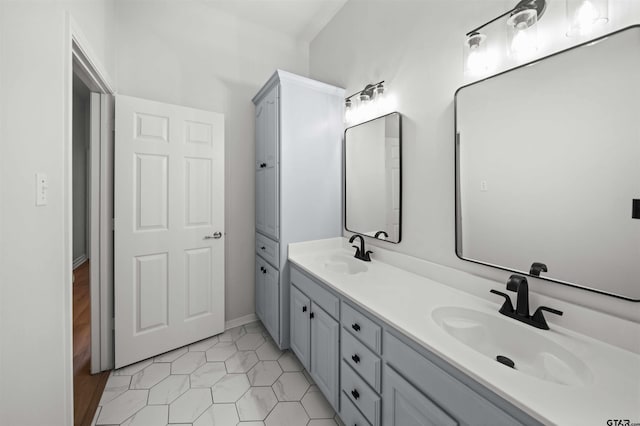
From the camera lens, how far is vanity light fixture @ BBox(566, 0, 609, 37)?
0.91m

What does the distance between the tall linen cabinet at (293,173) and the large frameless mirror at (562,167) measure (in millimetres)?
1089

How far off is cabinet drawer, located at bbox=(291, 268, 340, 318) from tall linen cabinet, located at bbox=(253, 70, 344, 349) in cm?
18

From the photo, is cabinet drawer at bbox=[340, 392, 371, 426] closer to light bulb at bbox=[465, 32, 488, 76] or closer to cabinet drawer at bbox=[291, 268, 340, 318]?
cabinet drawer at bbox=[291, 268, 340, 318]

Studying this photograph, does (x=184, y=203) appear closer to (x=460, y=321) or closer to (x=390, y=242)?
(x=390, y=242)

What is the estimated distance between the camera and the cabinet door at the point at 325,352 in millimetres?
1435

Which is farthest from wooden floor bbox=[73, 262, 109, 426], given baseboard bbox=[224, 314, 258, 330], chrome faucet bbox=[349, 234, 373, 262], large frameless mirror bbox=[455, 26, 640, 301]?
large frameless mirror bbox=[455, 26, 640, 301]

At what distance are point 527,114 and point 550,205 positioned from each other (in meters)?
0.39

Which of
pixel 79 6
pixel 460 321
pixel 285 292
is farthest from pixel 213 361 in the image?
pixel 79 6

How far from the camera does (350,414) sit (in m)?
1.32

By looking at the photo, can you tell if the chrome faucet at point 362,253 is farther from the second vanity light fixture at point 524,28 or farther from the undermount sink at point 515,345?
the second vanity light fixture at point 524,28

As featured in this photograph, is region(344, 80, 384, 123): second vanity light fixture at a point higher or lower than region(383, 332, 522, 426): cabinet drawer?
higher

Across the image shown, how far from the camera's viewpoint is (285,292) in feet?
6.69

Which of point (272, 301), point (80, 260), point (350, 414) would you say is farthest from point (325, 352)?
point (80, 260)

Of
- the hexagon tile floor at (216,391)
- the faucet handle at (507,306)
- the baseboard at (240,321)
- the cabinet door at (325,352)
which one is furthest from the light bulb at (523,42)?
the baseboard at (240,321)
